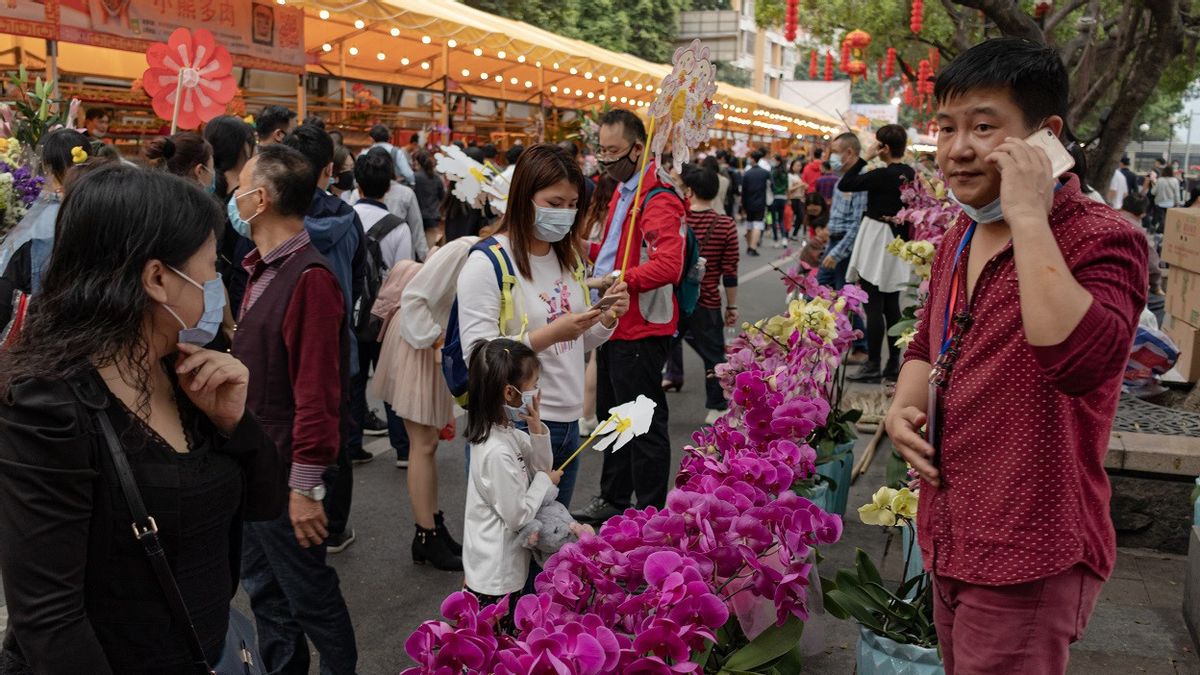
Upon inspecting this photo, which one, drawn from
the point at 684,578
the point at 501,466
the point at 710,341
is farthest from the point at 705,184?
the point at 684,578

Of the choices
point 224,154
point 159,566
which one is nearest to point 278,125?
point 224,154

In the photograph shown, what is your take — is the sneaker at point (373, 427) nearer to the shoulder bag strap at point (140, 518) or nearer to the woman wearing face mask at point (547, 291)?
the woman wearing face mask at point (547, 291)

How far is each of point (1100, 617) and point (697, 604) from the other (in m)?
2.57

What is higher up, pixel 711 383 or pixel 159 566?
pixel 159 566

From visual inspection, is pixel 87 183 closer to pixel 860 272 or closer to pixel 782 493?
pixel 782 493

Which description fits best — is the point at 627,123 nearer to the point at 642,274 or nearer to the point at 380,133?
the point at 642,274

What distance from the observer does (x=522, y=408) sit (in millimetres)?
3178

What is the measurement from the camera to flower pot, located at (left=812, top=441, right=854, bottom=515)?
15.4ft

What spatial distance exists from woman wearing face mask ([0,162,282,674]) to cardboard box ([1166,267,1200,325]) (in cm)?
613

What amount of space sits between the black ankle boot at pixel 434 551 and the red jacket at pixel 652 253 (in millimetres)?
1255

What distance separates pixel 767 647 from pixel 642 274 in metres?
2.31

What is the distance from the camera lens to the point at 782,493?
2873mm

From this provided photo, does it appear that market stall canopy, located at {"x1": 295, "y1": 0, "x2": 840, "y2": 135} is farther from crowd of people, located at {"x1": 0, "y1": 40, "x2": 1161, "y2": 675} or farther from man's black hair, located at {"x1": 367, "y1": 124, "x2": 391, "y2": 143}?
crowd of people, located at {"x1": 0, "y1": 40, "x2": 1161, "y2": 675}

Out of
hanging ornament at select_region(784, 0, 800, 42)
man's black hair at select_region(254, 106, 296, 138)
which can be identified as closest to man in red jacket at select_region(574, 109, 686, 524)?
man's black hair at select_region(254, 106, 296, 138)
